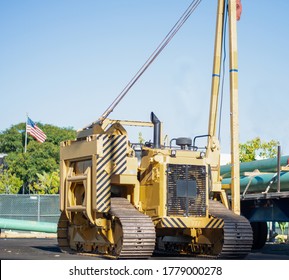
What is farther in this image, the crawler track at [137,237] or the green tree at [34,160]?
the green tree at [34,160]

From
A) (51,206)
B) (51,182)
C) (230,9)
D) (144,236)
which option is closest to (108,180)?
(144,236)

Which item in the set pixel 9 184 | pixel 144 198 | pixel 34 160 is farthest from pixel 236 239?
pixel 34 160

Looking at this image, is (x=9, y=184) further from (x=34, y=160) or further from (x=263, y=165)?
(x=263, y=165)

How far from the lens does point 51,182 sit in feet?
234

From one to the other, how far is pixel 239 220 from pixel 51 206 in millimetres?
21921

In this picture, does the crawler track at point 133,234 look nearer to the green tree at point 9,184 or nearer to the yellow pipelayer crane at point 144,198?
the yellow pipelayer crane at point 144,198

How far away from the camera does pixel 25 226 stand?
116 feet

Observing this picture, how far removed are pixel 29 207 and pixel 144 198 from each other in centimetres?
2044

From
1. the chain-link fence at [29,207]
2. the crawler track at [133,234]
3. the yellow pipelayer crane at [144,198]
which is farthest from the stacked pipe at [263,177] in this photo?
the chain-link fence at [29,207]

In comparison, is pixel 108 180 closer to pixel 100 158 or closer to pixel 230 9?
pixel 100 158

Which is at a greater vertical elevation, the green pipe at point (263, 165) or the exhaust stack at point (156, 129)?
the exhaust stack at point (156, 129)

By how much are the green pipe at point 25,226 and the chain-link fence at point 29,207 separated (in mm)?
4462

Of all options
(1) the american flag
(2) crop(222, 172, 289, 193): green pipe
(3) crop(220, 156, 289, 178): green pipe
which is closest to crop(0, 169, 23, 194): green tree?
(1) the american flag

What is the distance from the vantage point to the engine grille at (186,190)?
800 inches
